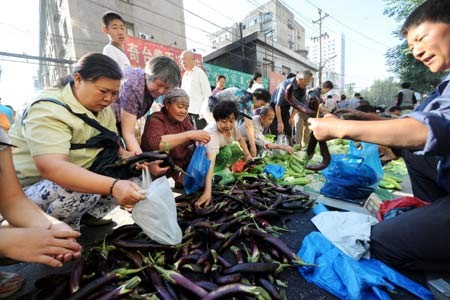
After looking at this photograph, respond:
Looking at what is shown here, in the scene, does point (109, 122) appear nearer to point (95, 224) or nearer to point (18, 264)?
point (95, 224)

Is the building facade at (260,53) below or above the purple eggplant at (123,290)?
above

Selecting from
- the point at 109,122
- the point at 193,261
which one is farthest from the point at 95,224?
the point at 193,261

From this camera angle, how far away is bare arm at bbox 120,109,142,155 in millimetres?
2441

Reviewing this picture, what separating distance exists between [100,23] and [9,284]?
14222 millimetres

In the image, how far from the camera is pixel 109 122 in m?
2.16

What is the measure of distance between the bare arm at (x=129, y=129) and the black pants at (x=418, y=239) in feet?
7.46

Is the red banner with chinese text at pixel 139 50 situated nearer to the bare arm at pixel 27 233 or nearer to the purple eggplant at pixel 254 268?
the bare arm at pixel 27 233

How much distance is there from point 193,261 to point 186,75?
444 centimetres

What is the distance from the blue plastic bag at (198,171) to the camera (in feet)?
9.12

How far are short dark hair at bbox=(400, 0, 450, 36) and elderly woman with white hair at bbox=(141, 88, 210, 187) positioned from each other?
202cm

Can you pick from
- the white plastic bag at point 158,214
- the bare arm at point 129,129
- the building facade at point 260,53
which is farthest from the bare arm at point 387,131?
the building facade at point 260,53

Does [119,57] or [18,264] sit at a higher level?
[119,57]

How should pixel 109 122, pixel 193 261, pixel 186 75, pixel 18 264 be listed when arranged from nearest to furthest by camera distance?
pixel 193 261, pixel 18 264, pixel 109 122, pixel 186 75

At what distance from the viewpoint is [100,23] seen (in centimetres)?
1227
